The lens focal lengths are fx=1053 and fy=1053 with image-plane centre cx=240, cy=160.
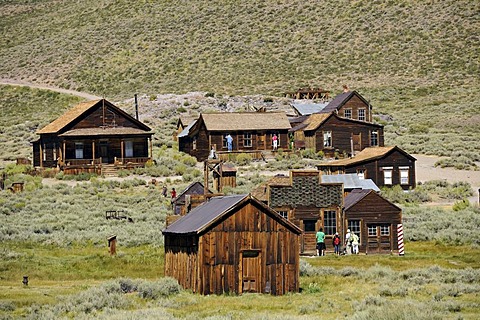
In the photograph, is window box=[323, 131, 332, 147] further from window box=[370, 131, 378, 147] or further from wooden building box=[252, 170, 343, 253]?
wooden building box=[252, 170, 343, 253]

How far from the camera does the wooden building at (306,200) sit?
44.3 m

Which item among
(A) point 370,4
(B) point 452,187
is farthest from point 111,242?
(A) point 370,4

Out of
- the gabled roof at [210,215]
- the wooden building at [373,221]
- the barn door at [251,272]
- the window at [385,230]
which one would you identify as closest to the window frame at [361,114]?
the wooden building at [373,221]

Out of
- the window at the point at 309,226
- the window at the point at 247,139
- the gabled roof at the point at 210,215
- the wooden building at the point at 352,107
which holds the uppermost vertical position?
the wooden building at the point at 352,107

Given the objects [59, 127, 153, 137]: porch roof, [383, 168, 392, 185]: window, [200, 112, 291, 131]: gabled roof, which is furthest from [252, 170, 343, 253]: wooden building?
[200, 112, 291, 131]: gabled roof

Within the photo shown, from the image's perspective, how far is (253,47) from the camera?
449 feet

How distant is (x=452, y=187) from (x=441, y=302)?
123ft

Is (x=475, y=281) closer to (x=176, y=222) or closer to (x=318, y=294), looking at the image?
(x=318, y=294)

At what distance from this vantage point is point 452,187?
215 feet

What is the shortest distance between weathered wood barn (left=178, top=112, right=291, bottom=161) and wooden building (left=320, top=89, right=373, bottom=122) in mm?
5200

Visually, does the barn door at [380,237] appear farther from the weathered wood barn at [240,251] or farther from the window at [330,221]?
the weathered wood barn at [240,251]

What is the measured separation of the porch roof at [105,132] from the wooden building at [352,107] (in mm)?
17087

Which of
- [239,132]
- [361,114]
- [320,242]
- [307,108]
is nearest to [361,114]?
[361,114]

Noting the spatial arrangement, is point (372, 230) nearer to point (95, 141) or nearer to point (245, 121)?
point (95, 141)
